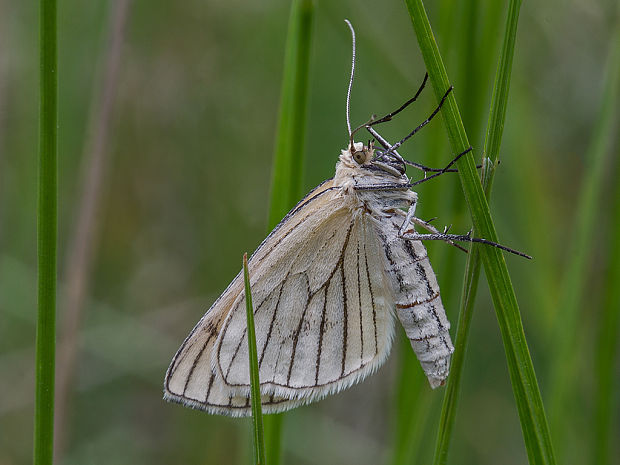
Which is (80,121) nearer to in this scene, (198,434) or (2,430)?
(2,430)

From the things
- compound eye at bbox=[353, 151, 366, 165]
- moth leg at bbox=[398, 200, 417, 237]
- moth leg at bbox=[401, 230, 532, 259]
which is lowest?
moth leg at bbox=[401, 230, 532, 259]

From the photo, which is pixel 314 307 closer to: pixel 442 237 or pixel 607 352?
pixel 442 237

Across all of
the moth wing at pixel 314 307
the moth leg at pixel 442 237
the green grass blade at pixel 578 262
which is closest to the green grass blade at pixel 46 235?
the moth wing at pixel 314 307

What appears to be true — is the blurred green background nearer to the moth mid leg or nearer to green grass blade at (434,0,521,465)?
the moth mid leg

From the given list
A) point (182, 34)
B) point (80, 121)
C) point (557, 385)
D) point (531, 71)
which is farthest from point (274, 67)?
point (557, 385)

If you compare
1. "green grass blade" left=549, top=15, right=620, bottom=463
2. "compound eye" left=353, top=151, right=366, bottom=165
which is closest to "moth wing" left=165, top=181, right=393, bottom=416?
A: "compound eye" left=353, top=151, right=366, bottom=165

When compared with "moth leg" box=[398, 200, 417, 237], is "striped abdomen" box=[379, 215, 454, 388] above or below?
below
